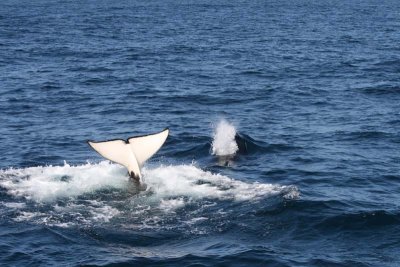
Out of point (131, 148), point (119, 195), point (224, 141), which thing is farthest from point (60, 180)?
point (224, 141)

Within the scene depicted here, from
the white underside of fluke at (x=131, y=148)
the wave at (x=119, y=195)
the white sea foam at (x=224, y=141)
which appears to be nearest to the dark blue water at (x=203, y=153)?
the wave at (x=119, y=195)

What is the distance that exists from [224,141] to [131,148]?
864 centimetres

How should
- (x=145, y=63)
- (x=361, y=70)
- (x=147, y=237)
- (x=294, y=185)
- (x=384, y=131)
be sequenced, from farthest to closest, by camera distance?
(x=145, y=63), (x=361, y=70), (x=384, y=131), (x=294, y=185), (x=147, y=237)

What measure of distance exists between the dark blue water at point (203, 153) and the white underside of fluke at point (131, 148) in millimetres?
1209

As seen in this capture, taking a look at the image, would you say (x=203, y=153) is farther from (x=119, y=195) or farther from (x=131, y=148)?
(x=119, y=195)

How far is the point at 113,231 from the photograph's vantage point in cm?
2273

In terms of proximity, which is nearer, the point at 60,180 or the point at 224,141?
the point at 60,180

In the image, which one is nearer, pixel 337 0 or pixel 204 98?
pixel 204 98

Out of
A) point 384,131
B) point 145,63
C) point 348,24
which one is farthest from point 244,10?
point 384,131

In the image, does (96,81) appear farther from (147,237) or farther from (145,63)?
(147,237)

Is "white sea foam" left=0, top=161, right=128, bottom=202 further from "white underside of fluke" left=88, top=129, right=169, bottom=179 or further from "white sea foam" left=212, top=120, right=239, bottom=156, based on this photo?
"white sea foam" left=212, top=120, right=239, bottom=156

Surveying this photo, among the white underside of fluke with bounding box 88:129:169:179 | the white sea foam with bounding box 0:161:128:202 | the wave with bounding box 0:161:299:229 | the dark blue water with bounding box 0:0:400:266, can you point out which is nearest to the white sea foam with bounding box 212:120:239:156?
the dark blue water with bounding box 0:0:400:266

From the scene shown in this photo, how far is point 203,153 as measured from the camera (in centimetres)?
3275

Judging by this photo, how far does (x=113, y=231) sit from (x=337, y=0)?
139 metres
